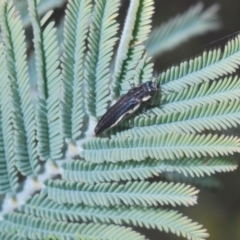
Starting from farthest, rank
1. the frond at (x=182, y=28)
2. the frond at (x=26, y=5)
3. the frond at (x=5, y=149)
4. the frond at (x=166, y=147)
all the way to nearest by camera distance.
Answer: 1. the frond at (x=182, y=28)
2. the frond at (x=26, y=5)
3. the frond at (x=5, y=149)
4. the frond at (x=166, y=147)


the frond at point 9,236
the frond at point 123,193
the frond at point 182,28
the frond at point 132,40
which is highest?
the frond at point 182,28

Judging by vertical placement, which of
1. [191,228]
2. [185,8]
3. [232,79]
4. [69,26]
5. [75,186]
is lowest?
[191,228]

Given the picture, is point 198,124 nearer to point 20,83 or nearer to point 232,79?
point 232,79

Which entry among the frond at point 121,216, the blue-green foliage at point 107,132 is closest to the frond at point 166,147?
the blue-green foliage at point 107,132

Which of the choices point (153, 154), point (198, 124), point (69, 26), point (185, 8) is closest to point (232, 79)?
point (198, 124)

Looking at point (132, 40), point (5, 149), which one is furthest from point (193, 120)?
point (5, 149)

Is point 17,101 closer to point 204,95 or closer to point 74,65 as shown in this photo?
point 74,65

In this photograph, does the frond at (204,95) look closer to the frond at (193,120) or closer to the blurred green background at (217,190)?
the frond at (193,120)
